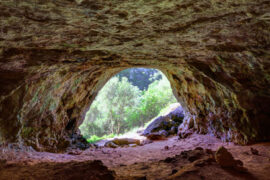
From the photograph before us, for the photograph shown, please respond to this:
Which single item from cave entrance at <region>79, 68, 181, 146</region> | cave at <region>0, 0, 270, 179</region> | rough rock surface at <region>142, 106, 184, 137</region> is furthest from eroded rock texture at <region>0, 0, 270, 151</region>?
cave entrance at <region>79, 68, 181, 146</region>

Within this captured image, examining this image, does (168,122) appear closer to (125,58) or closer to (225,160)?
(125,58)

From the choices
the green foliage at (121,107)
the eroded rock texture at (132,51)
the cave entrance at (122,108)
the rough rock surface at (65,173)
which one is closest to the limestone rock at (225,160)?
the rough rock surface at (65,173)

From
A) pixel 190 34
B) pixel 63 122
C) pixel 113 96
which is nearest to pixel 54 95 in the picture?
pixel 63 122

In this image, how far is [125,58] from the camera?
7.60 meters

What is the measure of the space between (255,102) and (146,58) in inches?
160

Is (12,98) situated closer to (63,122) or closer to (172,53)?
(63,122)

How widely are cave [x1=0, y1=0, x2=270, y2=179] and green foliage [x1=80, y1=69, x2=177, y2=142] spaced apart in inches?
816

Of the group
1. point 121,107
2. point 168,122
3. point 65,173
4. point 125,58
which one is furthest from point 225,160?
point 121,107

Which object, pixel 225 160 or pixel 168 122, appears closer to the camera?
pixel 225 160

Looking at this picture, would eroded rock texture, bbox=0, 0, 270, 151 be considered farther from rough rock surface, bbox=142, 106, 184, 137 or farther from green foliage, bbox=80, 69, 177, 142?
green foliage, bbox=80, 69, 177, 142

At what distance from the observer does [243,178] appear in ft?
10.4

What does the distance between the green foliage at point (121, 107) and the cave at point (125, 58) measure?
2073cm

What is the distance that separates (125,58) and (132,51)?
107 cm

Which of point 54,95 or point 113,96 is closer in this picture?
point 54,95
